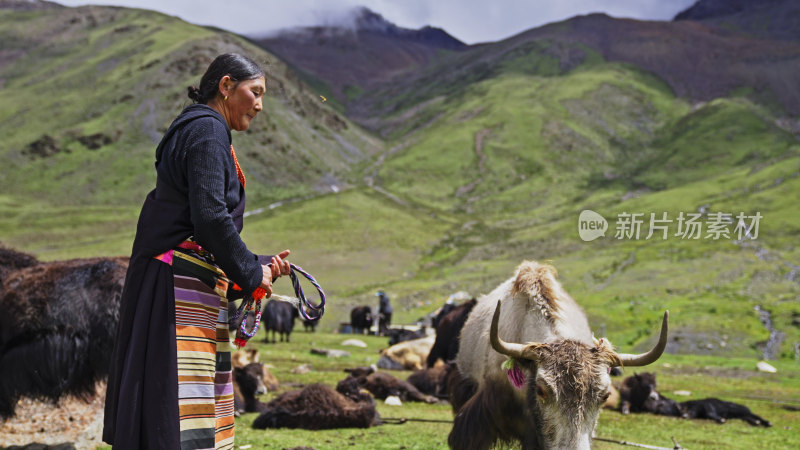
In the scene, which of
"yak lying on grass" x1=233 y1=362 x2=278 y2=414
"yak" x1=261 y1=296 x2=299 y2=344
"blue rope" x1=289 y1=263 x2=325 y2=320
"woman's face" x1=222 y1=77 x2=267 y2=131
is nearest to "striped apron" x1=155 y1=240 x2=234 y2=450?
"blue rope" x1=289 y1=263 x2=325 y2=320

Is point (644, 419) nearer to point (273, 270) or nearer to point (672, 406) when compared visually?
point (672, 406)

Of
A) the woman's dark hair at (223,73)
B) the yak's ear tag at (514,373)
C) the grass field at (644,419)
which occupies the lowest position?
the grass field at (644,419)

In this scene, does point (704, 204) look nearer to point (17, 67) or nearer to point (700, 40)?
point (700, 40)

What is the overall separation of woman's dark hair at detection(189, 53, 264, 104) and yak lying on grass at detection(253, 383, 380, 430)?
7.05m

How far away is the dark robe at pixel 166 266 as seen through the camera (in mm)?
3201

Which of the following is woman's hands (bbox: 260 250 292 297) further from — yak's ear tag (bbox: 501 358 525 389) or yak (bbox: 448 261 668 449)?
yak's ear tag (bbox: 501 358 525 389)

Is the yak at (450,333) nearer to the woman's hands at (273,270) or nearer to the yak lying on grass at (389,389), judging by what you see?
the yak lying on grass at (389,389)

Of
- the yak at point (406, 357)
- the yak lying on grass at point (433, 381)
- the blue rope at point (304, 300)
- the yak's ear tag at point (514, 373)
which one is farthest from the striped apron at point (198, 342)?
the yak at point (406, 357)

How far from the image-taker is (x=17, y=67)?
526ft

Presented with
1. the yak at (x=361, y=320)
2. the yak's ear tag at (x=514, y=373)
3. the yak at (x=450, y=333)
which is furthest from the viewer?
the yak at (x=361, y=320)

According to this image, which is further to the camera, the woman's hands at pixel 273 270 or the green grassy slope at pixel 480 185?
the green grassy slope at pixel 480 185

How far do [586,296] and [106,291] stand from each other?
33631 mm

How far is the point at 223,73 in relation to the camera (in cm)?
369

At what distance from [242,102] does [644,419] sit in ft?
36.9
